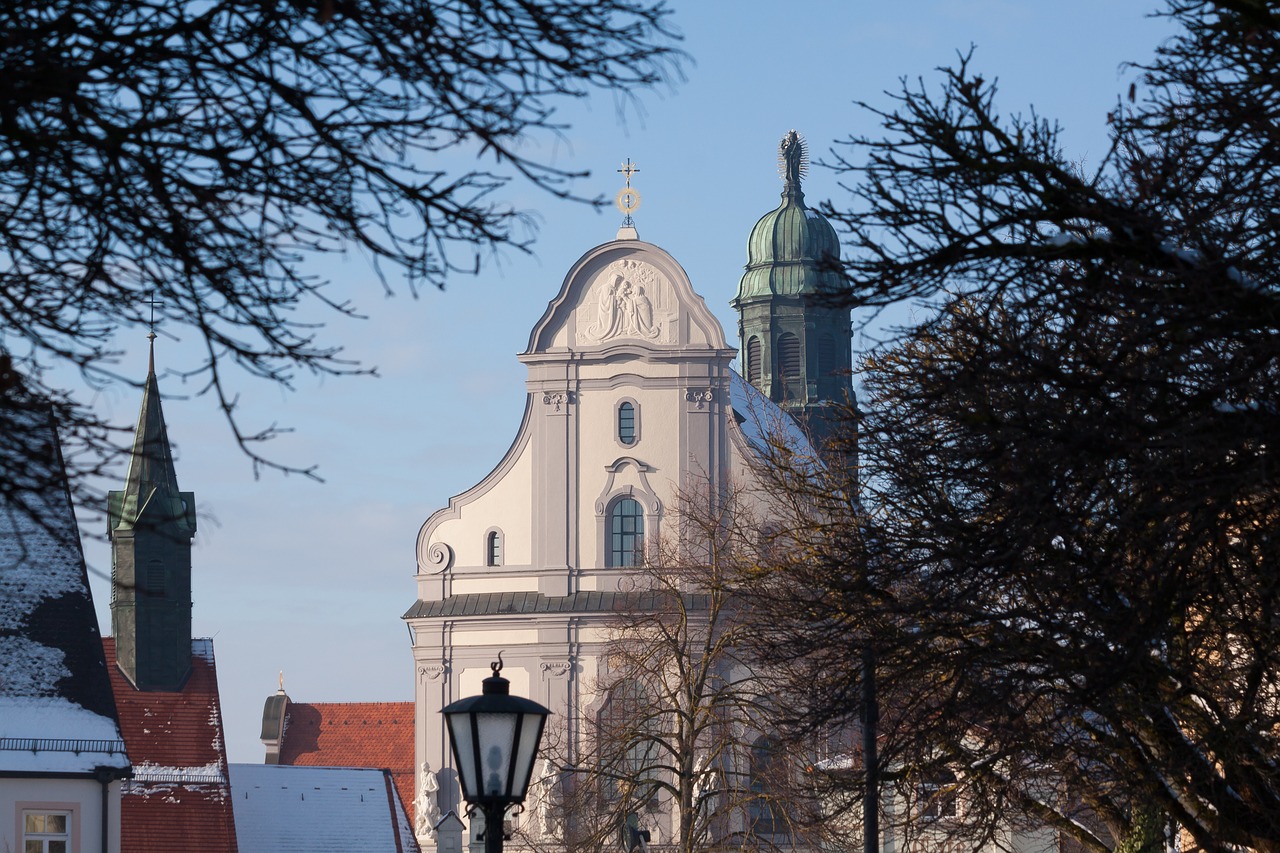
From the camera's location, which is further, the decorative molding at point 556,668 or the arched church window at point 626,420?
the arched church window at point 626,420

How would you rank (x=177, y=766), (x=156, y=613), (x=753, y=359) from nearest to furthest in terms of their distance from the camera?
1. (x=177, y=766)
2. (x=156, y=613)
3. (x=753, y=359)

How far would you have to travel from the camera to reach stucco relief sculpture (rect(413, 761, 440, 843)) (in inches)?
1945

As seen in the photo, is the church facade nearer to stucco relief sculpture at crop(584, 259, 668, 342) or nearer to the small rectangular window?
stucco relief sculpture at crop(584, 259, 668, 342)

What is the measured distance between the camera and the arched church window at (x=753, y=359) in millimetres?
70812

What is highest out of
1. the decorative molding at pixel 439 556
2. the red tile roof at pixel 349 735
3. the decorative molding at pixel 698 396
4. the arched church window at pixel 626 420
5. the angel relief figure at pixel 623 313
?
the angel relief figure at pixel 623 313

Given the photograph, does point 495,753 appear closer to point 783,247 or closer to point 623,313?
point 623,313

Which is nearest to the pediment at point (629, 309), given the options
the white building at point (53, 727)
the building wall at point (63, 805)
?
the white building at point (53, 727)

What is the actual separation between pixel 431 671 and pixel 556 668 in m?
3.19

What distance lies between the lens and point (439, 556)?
51.3 m

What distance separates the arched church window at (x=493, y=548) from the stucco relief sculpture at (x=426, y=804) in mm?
5105

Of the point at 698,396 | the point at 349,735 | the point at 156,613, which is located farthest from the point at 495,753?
the point at 349,735

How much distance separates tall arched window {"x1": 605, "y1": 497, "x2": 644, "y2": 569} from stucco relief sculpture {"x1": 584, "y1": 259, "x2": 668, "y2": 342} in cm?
402

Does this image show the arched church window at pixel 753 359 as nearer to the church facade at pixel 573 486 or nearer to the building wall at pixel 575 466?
the church facade at pixel 573 486

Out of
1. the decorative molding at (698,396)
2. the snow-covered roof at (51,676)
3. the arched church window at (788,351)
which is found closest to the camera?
the snow-covered roof at (51,676)
